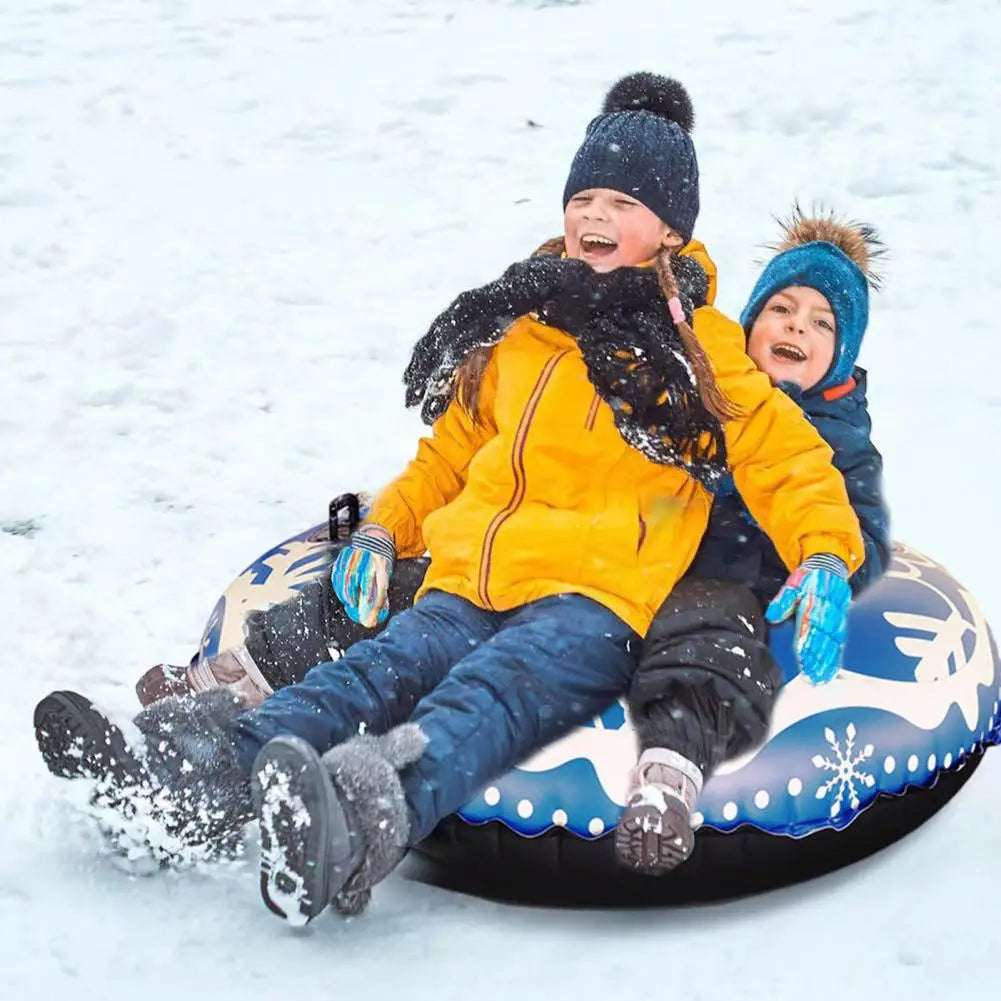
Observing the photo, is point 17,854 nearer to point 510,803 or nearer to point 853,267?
point 510,803

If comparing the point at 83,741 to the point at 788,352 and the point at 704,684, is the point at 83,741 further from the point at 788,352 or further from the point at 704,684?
the point at 788,352

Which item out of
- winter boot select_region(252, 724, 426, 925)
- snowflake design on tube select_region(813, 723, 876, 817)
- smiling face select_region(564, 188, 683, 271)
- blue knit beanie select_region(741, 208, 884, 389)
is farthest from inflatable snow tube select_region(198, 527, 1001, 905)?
smiling face select_region(564, 188, 683, 271)

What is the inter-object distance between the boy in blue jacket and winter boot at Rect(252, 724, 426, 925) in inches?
15.3

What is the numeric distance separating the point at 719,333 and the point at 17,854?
160 centimetres

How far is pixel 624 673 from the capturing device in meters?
2.90

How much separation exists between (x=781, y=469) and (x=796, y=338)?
485 mm

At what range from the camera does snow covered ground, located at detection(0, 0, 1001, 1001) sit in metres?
2.73

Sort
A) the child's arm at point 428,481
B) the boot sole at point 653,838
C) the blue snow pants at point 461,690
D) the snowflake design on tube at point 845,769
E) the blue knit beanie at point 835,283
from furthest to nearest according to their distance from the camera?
1. the blue knit beanie at point 835,283
2. the child's arm at point 428,481
3. the snowflake design on tube at point 845,769
4. the blue snow pants at point 461,690
5. the boot sole at point 653,838

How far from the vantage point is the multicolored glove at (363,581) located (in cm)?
318

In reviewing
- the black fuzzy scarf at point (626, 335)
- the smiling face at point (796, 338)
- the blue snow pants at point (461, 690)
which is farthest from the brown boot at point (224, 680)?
the smiling face at point (796, 338)

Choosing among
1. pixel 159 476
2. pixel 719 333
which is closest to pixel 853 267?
pixel 719 333

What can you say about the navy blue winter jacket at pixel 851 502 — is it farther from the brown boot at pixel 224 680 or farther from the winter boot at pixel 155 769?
the winter boot at pixel 155 769

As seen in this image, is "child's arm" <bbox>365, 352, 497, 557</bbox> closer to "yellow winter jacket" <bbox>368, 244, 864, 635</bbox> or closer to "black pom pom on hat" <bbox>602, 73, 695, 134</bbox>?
"yellow winter jacket" <bbox>368, 244, 864, 635</bbox>

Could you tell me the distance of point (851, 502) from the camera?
10.7 feet
